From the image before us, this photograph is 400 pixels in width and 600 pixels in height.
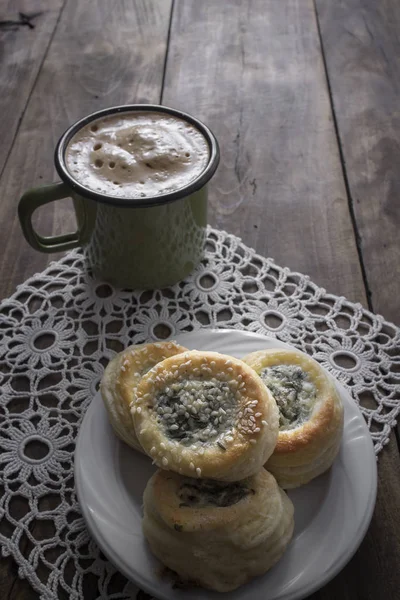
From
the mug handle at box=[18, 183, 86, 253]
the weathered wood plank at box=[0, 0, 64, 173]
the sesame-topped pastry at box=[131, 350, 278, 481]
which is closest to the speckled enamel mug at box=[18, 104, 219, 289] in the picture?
the mug handle at box=[18, 183, 86, 253]

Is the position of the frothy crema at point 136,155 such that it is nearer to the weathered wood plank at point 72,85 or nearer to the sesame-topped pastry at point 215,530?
the weathered wood plank at point 72,85

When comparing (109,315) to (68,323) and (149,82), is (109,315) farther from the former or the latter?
(149,82)

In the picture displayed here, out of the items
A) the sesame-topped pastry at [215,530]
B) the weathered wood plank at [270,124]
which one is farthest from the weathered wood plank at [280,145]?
the sesame-topped pastry at [215,530]

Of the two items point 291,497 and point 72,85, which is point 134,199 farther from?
point 72,85

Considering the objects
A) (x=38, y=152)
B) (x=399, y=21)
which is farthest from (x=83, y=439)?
(x=399, y=21)

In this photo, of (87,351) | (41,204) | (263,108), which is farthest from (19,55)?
(87,351)
